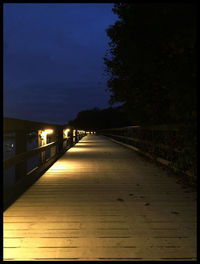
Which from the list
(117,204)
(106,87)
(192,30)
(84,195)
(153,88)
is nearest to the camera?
(192,30)

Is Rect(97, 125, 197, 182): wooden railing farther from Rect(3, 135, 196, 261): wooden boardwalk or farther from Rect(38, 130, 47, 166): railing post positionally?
Rect(38, 130, 47, 166): railing post

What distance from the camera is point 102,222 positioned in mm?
3330

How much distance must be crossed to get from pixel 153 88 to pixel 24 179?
15.2ft

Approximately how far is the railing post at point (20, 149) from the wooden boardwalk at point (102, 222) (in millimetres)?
358

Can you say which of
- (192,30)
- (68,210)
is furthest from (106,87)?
(192,30)

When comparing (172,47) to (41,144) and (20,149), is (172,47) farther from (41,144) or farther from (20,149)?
(41,144)

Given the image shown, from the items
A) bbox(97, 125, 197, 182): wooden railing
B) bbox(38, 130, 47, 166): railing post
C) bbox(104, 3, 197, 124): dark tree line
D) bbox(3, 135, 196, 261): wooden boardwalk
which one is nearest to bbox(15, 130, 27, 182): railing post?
bbox(3, 135, 196, 261): wooden boardwalk

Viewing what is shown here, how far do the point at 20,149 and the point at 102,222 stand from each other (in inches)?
87.9

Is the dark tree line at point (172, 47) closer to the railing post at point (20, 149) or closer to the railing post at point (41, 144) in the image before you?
the railing post at point (20, 149)

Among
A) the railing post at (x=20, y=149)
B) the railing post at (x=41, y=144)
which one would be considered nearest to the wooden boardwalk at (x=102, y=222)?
the railing post at (x=20, y=149)

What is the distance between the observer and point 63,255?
251 centimetres

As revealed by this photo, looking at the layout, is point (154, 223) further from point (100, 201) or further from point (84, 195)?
point (84, 195)

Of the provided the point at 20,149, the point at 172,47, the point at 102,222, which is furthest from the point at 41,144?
the point at 172,47

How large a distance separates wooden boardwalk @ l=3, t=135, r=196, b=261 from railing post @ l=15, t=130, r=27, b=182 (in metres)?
0.36
